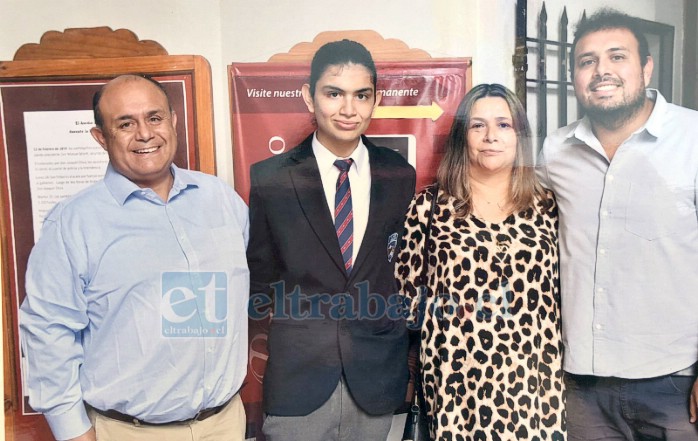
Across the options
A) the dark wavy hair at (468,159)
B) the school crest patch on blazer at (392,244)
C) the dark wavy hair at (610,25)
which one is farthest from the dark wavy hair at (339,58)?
the dark wavy hair at (610,25)

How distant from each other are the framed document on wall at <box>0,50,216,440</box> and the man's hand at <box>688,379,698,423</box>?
1.48 metres

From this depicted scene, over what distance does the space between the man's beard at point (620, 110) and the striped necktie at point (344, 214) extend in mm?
702

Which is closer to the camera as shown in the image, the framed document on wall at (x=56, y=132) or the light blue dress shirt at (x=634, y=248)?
the light blue dress shirt at (x=634, y=248)

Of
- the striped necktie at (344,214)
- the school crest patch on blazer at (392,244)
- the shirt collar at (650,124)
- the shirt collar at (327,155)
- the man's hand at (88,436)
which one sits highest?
the shirt collar at (650,124)

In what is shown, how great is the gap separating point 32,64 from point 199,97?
0.51m

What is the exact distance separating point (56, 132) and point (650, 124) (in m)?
1.70

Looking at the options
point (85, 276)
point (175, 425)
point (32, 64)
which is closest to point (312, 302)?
point (175, 425)

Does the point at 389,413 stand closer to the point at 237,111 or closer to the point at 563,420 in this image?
the point at 563,420

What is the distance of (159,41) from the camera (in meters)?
1.44

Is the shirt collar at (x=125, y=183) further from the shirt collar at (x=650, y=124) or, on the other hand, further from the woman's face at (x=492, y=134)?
the shirt collar at (x=650, y=124)

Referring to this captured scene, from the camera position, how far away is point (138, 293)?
1398 mm

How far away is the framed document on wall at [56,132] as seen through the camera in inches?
56.9

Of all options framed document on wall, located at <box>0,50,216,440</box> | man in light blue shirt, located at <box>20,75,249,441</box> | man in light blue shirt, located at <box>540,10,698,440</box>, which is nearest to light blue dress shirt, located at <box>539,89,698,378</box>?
man in light blue shirt, located at <box>540,10,698,440</box>

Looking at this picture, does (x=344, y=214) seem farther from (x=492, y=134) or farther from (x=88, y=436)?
(x=88, y=436)
